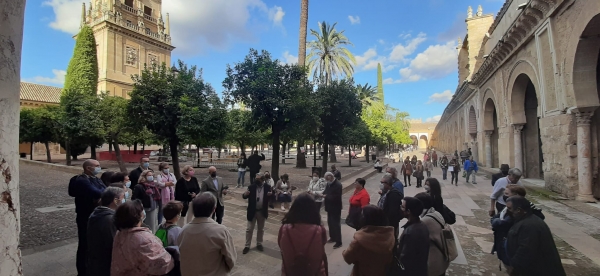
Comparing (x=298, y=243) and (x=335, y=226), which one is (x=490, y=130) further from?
(x=298, y=243)

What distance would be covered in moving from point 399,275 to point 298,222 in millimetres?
1076

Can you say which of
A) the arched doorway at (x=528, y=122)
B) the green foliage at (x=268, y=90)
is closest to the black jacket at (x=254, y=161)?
the green foliage at (x=268, y=90)

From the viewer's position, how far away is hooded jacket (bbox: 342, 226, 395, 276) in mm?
2607

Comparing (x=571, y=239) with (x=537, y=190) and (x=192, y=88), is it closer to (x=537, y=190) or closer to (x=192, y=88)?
(x=537, y=190)

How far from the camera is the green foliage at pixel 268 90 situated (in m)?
9.56

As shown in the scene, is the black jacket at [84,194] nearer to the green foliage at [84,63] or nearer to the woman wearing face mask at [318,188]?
the woman wearing face mask at [318,188]

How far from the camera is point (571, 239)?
5695 mm

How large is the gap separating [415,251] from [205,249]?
1950mm

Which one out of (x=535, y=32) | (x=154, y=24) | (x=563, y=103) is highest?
→ (x=154, y=24)

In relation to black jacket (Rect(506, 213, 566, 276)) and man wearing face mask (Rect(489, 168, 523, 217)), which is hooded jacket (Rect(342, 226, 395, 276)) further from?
man wearing face mask (Rect(489, 168, 523, 217))

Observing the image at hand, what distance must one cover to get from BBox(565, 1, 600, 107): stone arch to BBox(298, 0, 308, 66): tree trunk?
1085 cm

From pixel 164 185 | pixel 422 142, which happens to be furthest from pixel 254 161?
pixel 422 142

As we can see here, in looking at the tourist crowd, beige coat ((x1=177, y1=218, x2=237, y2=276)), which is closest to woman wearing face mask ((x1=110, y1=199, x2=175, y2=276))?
the tourist crowd

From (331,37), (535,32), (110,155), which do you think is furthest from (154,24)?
(535,32)
